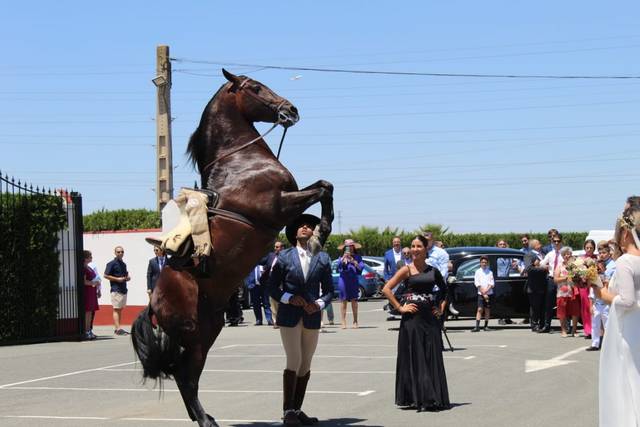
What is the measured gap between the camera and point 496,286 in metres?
22.0

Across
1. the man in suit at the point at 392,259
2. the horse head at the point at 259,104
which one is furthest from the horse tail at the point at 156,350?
the man in suit at the point at 392,259

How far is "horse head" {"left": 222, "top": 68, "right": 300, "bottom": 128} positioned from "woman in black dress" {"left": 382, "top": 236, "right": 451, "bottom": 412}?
285 cm

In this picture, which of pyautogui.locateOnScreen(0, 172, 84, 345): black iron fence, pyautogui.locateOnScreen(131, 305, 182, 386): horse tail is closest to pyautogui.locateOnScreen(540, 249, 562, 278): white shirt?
pyautogui.locateOnScreen(0, 172, 84, 345): black iron fence

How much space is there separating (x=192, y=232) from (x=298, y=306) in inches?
73.3

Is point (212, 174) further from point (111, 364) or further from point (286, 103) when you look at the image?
point (111, 364)

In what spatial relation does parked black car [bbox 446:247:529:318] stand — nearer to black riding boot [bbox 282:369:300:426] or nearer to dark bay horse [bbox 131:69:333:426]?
black riding boot [bbox 282:369:300:426]

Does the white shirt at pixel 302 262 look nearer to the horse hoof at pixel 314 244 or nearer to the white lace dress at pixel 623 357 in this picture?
the horse hoof at pixel 314 244

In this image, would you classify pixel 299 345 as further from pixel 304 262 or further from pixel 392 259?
pixel 392 259

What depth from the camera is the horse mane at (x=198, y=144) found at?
918cm

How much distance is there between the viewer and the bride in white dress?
313 inches

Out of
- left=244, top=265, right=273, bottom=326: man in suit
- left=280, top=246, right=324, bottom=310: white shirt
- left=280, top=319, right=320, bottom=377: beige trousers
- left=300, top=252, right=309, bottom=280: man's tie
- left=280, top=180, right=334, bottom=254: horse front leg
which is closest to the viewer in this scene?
left=280, top=180, right=334, bottom=254: horse front leg

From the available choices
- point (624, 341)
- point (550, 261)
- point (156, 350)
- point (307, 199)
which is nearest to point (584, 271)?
point (624, 341)

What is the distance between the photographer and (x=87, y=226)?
32188 millimetres

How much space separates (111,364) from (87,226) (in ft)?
55.1
